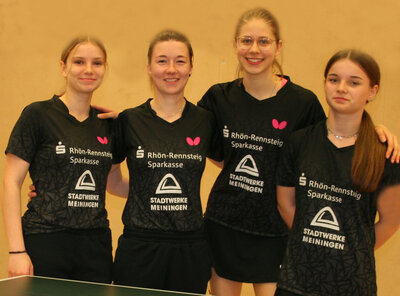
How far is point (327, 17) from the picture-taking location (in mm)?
4398

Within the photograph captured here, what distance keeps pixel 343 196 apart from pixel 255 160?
22.9 inches

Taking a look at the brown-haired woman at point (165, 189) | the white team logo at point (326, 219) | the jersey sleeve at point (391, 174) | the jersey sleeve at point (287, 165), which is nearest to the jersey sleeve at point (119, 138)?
the brown-haired woman at point (165, 189)

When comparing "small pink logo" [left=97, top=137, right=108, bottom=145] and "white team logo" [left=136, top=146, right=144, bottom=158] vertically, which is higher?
"small pink logo" [left=97, top=137, right=108, bottom=145]

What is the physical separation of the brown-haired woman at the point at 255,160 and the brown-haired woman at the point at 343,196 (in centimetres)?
32

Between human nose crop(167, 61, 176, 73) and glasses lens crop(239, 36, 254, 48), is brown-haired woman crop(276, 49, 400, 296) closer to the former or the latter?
glasses lens crop(239, 36, 254, 48)

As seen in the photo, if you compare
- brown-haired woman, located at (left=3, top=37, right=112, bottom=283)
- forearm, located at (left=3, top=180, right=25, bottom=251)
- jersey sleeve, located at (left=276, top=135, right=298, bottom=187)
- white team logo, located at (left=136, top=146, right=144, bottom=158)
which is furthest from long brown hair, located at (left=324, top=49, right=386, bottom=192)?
forearm, located at (left=3, top=180, right=25, bottom=251)

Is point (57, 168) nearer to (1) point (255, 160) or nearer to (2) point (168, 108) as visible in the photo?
(2) point (168, 108)

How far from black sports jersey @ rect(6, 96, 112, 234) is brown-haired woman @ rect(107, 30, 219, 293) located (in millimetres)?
183

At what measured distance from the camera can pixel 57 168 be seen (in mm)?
2648

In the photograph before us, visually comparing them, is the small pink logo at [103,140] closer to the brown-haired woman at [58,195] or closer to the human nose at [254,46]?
the brown-haired woman at [58,195]

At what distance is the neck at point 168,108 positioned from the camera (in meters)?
2.82

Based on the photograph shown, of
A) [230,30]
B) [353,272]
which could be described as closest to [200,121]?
[353,272]

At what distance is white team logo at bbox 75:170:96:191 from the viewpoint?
105 inches

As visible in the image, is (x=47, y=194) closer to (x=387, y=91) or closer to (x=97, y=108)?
(x=97, y=108)
